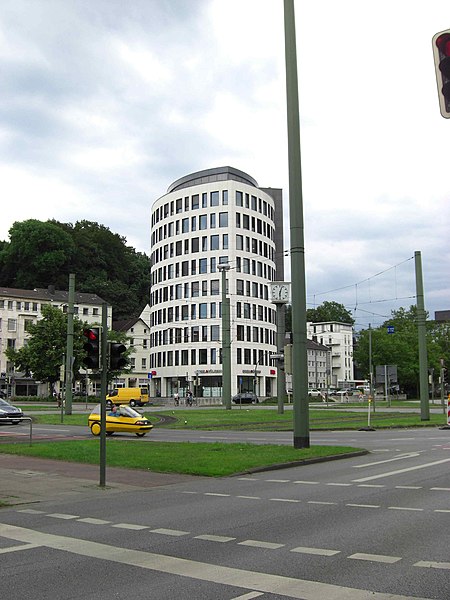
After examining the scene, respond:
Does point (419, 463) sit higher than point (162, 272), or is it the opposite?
point (162, 272)

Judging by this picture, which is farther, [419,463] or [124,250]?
[124,250]

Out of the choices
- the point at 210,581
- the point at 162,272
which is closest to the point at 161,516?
the point at 210,581

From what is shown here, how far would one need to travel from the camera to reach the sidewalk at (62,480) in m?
12.2

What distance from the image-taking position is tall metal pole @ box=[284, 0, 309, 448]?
1869 centimetres

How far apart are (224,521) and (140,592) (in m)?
3.52

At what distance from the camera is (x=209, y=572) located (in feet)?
21.0

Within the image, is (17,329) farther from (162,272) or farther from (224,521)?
(224,521)

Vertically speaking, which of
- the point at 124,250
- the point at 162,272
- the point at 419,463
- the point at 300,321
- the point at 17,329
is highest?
the point at 124,250

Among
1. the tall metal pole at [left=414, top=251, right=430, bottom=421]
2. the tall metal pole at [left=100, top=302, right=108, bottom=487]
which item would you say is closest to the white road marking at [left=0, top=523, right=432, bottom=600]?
the tall metal pole at [left=100, top=302, right=108, bottom=487]

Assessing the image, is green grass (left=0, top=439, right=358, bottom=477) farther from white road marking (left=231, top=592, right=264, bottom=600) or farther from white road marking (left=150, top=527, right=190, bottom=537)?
white road marking (left=231, top=592, right=264, bottom=600)

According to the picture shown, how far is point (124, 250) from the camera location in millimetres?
130375

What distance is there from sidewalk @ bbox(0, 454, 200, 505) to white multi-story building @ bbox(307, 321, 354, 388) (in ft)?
455

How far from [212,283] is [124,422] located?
204 ft

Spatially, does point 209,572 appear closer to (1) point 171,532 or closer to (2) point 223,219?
(1) point 171,532
